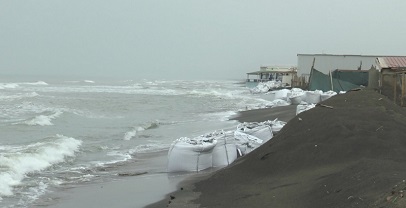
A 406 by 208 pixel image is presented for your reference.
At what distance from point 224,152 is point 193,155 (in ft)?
2.21

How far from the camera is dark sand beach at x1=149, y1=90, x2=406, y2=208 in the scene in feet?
20.2

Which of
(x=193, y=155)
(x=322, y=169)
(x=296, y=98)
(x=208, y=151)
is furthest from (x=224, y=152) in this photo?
(x=296, y=98)

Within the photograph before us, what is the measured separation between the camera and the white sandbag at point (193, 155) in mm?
10883

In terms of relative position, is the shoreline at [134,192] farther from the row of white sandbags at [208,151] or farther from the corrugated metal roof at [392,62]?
the corrugated metal roof at [392,62]

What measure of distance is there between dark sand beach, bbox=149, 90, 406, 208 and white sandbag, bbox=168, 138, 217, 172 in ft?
3.21

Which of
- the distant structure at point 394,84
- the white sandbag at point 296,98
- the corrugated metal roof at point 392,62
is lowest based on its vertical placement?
the white sandbag at point 296,98

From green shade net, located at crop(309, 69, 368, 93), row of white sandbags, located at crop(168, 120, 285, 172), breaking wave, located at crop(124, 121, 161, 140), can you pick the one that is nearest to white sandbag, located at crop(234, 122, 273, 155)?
row of white sandbags, located at crop(168, 120, 285, 172)

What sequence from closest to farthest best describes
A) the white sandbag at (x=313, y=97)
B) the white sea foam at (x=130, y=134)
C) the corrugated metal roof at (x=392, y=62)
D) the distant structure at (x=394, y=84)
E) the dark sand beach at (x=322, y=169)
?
1. the dark sand beach at (x=322, y=169)
2. the distant structure at (x=394, y=84)
3. the white sea foam at (x=130, y=134)
4. the corrugated metal roof at (x=392, y=62)
5. the white sandbag at (x=313, y=97)

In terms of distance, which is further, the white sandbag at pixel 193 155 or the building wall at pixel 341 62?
the building wall at pixel 341 62

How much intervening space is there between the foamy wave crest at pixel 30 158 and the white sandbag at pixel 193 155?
336cm

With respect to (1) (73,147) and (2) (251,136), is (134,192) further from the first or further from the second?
(1) (73,147)

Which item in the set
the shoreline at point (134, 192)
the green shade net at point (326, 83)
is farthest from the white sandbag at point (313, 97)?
the shoreline at point (134, 192)

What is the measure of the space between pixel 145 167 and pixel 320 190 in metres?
6.70

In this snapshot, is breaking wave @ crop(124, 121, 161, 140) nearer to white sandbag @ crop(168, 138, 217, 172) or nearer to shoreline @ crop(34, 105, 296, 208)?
shoreline @ crop(34, 105, 296, 208)
